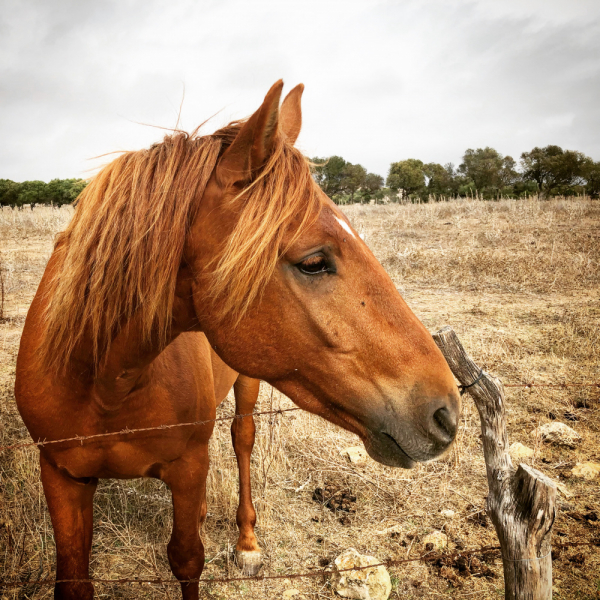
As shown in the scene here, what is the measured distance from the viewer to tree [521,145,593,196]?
1276 inches

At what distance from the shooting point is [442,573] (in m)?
2.39

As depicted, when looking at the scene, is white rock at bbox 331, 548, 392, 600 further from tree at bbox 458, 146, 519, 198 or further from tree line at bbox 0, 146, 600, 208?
tree at bbox 458, 146, 519, 198

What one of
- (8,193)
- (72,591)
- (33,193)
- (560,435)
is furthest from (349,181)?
(72,591)

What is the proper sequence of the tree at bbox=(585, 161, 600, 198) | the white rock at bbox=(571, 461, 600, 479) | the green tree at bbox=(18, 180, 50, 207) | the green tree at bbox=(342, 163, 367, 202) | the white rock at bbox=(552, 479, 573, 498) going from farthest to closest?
the green tree at bbox=(342, 163, 367, 202), the green tree at bbox=(18, 180, 50, 207), the tree at bbox=(585, 161, 600, 198), the white rock at bbox=(571, 461, 600, 479), the white rock at bbox=(552, 479, 573, 498)

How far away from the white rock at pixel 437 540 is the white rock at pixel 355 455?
0.85 m

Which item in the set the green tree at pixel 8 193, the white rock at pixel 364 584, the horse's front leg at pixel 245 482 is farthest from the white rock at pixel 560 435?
the green tree at pixel 8 193

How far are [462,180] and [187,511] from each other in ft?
149

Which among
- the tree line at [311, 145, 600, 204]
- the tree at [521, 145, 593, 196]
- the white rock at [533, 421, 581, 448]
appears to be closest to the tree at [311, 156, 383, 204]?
the tree line at [311, 145, 600, 204]

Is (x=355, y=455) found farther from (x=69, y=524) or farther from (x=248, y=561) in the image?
(x=69, y=524)

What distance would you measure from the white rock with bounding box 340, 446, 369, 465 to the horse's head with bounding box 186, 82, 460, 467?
2.29 m

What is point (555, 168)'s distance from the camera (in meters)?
33.0

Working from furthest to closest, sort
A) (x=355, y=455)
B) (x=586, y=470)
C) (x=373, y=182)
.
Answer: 1. (x=373, y=182)
2. (x=355, y=455)
3. (x=586, y=470)

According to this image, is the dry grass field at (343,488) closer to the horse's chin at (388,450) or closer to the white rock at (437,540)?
the white rock at (437,540)

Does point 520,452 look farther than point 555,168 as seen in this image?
No
